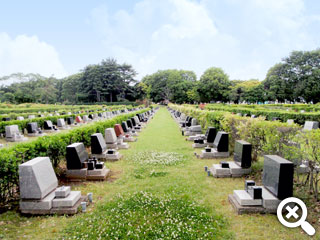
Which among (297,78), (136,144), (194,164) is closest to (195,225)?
(194,164)

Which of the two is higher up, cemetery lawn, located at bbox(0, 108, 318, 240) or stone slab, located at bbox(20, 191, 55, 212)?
stone slab, located at bbox(20, 191, 55, 212)

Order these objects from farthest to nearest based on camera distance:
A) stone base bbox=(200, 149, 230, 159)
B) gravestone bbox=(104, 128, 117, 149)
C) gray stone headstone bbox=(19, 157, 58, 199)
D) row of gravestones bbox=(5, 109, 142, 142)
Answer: row of gravestones bbox=(5, 109, 142, 142) < gravestone bbox=(104, 128, 117, 149) < stone base bbox=(200, 149, 230, 159) < gray stone headstone bbox=(19, 157, 58, 199)

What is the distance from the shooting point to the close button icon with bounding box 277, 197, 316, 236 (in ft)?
12.9

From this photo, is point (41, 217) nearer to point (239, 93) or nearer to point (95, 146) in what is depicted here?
point (95, 146)

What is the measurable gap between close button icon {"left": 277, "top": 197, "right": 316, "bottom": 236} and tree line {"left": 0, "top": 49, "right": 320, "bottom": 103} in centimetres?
5097

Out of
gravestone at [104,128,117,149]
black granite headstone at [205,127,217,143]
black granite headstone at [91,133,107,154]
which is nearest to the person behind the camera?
black granite headstone at [91,133,107,154]

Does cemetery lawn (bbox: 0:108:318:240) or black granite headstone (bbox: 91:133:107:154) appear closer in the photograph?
cemetery lawn (bbox: 0:108:318:240)

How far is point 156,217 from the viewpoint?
4.30 meters

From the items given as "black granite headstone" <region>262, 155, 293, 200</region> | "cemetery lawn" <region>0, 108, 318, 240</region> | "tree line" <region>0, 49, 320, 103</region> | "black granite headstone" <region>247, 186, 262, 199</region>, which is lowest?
"cemetery lawn" <region>0, 108, 318, 240</region>

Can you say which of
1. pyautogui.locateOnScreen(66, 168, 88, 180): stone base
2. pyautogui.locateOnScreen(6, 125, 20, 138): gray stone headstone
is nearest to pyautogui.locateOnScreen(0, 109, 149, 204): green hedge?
pyautogui.locateOnScreen(66, 168, 88, 180): stone base

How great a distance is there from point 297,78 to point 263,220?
53676 mm

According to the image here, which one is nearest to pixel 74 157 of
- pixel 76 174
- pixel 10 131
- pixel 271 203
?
pixel 76 174

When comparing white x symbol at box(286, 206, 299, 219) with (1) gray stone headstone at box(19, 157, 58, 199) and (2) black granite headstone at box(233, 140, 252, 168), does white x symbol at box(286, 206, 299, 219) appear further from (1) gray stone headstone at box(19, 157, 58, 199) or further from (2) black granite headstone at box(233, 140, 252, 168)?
(1) gray stone headstone at box(19, 157, 58, 199)

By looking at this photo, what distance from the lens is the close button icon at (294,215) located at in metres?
3.93
